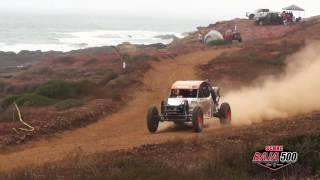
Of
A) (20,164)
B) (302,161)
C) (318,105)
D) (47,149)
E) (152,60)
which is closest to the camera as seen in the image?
(302,161)

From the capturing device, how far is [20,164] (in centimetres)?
1883

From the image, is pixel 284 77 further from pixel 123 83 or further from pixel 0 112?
pixel 0 112

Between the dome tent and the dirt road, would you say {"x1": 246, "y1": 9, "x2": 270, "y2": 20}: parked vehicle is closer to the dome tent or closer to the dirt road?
the dome tent

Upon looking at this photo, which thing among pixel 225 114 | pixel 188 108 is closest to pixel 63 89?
pixel 225 114

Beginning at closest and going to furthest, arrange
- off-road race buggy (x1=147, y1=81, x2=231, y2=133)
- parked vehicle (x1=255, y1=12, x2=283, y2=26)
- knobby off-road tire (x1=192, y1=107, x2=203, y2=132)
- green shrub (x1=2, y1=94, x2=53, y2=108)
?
knobby off-road tire (x1=192, y1=107, x2=203, y2=132) < off-road race buggy (x1=147, y1=81, x2=231, y2=133) < green shrub (x1=2, y1=94, x2=53, y2=108) < parked vehicle (x1=255, y1=12, x2=283, y2=26)

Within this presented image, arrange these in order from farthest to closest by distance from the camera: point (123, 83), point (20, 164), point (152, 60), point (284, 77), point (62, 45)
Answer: point (62, 45), point (152, 60), point (284, 77), point (123, 83), point (20, 164)

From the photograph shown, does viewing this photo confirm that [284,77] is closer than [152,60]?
Yes

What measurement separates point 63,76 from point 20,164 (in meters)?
26.5

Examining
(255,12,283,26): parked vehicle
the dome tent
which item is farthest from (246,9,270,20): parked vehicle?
the dome tent

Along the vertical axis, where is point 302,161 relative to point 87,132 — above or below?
above

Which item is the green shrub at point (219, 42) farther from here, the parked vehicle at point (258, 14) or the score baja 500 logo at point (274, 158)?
the score baja 500 logo at point (274, 158)

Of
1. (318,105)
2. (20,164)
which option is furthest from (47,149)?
(318,105)

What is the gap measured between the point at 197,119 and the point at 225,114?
2.64 m

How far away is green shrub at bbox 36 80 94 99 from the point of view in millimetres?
33656
